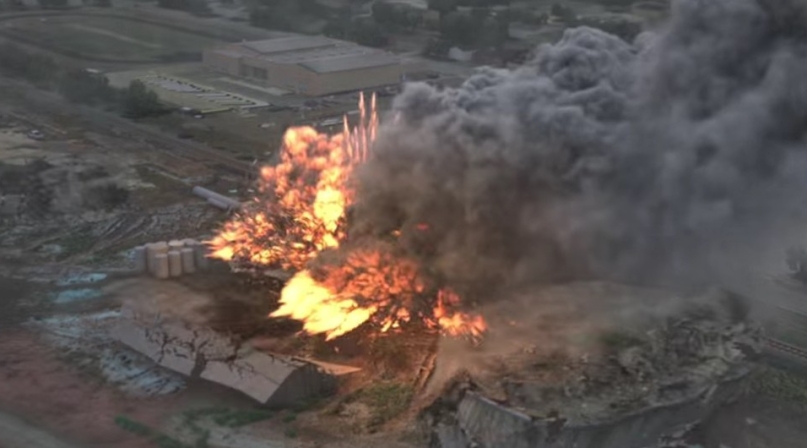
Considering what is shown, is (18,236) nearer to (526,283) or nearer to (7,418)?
(7,418)

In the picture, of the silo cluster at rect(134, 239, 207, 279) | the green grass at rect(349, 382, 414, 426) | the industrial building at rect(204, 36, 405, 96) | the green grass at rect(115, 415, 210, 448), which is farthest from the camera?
the industrial building at rect(204, 36, 405, 96)

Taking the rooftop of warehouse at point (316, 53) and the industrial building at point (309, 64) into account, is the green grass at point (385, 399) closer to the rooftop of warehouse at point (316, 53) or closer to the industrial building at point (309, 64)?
the industrial building at point (309, 64)

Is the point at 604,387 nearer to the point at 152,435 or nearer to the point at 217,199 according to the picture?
the point at 152,435

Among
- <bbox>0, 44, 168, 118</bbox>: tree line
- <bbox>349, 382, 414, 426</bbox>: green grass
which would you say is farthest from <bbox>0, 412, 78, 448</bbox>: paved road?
<bbox>0, 44, 168, 118</bbox>: tree line

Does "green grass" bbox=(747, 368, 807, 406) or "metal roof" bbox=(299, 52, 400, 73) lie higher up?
"metal roof" bbox=(299, 52, 400, 73)

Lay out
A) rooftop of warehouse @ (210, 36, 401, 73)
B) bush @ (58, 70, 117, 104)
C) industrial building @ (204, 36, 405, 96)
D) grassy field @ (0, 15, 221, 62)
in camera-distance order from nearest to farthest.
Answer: bush @ (58, 70, 117, 104), industrial building @ (204, 36, 405, 96), rooftop of warehouse @ (210, 36, 401, 73), grassy field @ (0, 15, 221, 62)

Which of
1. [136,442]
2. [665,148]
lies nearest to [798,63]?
[665,148]

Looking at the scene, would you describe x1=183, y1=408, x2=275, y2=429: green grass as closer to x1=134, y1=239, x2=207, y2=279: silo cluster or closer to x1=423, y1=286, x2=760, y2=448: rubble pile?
x1=423, y1=286, x2=760, y2=448: rubble pile
